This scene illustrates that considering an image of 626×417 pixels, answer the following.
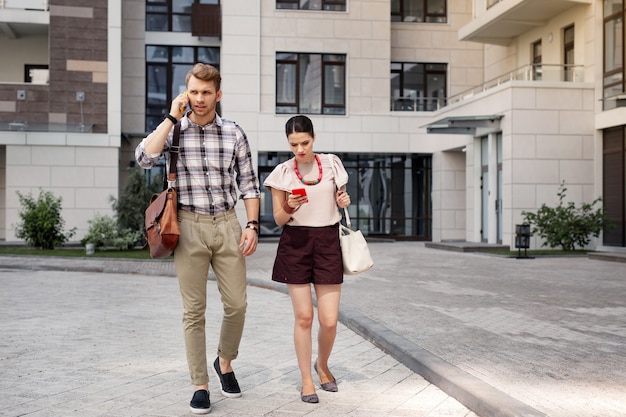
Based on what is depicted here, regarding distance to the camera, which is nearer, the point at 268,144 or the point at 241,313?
the point at 241,313

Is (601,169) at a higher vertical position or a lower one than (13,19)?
lower

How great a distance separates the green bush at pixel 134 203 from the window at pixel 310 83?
878cm

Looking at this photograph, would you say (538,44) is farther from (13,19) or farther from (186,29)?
(13,19)

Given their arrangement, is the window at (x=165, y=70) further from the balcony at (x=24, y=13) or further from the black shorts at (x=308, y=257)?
the black shorts at (x=308, y=257)

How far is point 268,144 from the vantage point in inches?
1238

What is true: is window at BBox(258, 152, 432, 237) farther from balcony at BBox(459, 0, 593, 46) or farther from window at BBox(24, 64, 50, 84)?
window at BBox(24, 64, 50, 84)

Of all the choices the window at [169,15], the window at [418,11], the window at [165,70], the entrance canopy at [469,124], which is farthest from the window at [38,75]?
the entrance canopy at [469,124]

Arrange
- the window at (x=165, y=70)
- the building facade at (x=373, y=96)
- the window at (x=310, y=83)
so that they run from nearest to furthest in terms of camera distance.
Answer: the building facade at (x=373, y=96) < the window at (x=310, y=83) < the window at (x=165, y=70)

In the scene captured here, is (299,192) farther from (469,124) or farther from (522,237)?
(469,124)

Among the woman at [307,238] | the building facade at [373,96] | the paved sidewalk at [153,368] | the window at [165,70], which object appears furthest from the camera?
the window at [165,70]

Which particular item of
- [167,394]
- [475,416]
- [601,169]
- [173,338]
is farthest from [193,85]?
[601,169]

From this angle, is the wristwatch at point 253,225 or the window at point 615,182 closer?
the wristwatch at point 253,225

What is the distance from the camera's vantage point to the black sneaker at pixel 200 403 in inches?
200

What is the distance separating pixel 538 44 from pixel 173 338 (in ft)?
74.3
